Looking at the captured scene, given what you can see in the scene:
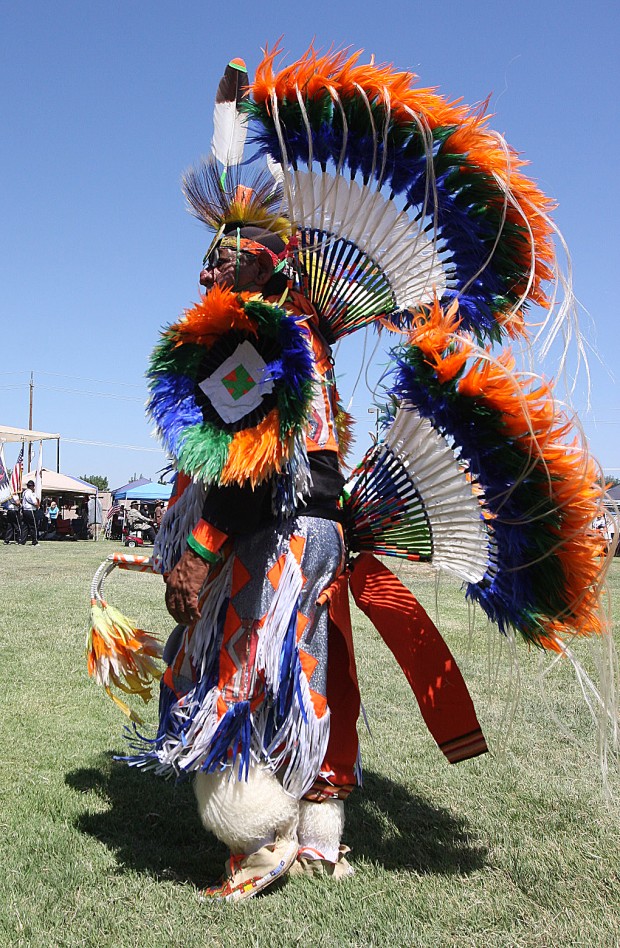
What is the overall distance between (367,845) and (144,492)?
2489 cm

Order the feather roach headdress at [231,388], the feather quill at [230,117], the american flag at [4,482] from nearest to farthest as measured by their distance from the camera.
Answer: the feather roach headdress at [231,388] < the feather quill at [230,117] < the american flag at [4,482]

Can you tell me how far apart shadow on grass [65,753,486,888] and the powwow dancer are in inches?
9.7

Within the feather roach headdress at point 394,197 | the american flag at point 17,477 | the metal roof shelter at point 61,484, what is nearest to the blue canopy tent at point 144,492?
the metal roof shelter at point 61,484

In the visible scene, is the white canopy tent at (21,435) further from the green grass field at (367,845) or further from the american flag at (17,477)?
the green grass field at (367,845)

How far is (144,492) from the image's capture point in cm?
2673

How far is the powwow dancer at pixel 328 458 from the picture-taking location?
2.18m

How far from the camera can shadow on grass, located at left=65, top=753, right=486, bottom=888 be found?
2.41m

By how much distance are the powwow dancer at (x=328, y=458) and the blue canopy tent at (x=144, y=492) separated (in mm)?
23687

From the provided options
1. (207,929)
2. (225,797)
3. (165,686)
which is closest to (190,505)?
(165,686)

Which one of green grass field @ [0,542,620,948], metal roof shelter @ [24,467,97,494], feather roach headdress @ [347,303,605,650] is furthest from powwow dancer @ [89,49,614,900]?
metal roof shelter @ [24,467,97,494]

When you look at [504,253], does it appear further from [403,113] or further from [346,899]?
[346,899]

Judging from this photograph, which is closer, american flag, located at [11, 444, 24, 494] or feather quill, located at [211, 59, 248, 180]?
feather quill, located at [211, 59, 248, 180]

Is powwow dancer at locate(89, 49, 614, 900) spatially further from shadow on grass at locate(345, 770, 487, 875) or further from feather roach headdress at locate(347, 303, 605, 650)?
shadow on grass at locate(345, 770, 487, 875)

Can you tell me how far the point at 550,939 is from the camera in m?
1.96
